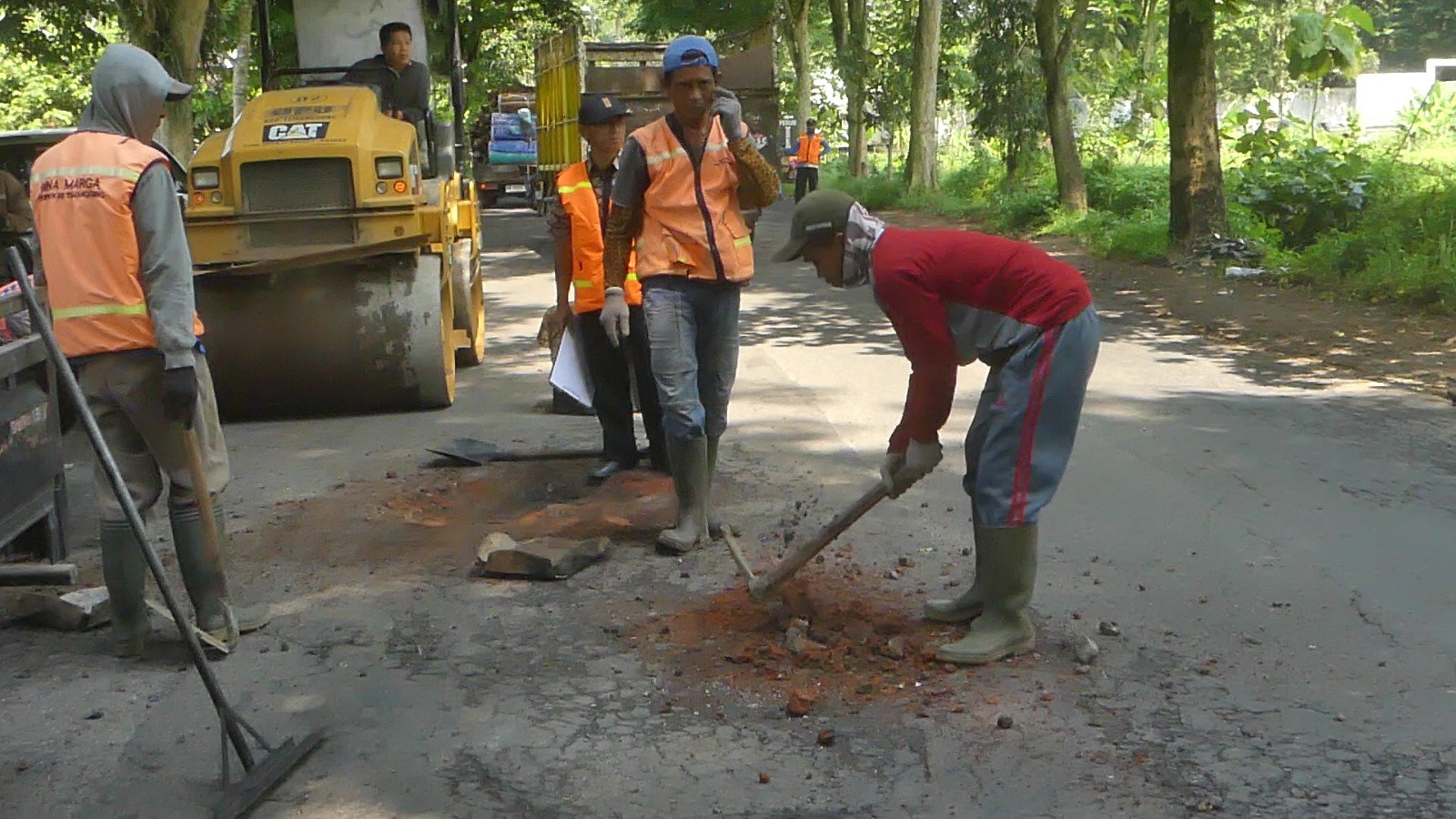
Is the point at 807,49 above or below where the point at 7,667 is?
above

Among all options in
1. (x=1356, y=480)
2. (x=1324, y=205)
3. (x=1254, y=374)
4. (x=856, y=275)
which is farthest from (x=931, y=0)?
(x=856, y=275)

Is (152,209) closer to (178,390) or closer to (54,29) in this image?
(178,390)

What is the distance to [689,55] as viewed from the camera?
6.21 meters

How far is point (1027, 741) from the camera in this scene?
433cm

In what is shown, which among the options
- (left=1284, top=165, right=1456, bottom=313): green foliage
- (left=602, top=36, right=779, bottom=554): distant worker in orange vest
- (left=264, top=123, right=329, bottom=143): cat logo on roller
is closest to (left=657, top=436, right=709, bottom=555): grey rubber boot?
(left=602, top=36, right=779, bottom=554): distant worker in orange vest

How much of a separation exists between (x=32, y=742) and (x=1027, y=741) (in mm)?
2791

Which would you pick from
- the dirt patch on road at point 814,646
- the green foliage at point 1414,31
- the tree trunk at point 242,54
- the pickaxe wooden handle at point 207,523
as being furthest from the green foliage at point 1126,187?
the green foliage at point 1414,31

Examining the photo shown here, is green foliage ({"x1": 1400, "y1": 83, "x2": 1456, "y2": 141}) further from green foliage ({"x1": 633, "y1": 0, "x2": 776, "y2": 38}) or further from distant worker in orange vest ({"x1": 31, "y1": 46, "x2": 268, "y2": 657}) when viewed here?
green foliage ({"x1": 633, "y1": 0, "x2": 776, "y2": 38})

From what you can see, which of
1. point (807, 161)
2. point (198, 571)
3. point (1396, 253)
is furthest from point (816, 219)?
point (807, 161)

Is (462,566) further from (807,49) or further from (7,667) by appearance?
(807,49)

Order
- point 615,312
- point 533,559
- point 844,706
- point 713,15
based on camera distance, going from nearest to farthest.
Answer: point 844,706 < point 533,559 < point 615,312 < point 713,15

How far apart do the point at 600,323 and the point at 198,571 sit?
2.89 m

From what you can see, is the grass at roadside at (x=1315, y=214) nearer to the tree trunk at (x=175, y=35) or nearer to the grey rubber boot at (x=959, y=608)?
the grey rubber boot at (x=959, y=608)

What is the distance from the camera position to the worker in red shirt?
478 centimetres
